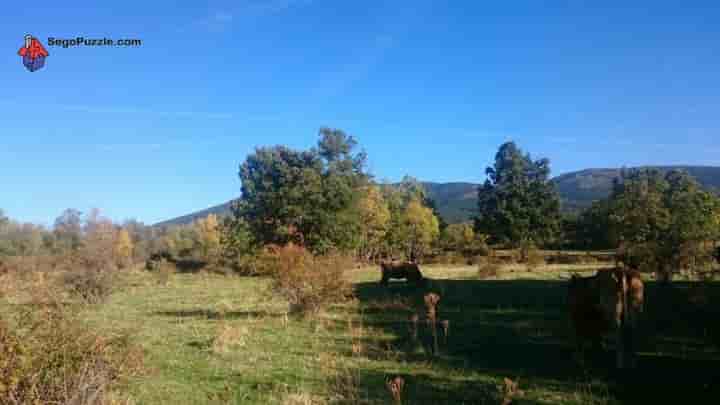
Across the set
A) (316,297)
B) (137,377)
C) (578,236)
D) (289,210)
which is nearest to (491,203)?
(578,236)

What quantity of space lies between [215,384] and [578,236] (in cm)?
6337

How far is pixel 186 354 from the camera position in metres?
9.54

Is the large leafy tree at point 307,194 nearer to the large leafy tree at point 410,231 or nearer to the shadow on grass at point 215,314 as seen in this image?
the large leafy tree at point 410,231

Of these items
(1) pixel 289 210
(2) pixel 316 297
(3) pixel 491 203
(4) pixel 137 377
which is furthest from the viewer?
(3) pixel 491 203

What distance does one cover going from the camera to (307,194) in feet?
134

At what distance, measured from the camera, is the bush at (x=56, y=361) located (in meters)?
4.66

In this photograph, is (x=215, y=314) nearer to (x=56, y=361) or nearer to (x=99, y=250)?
(x=99, y=250)

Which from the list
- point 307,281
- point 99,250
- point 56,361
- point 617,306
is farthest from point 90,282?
point 617,306

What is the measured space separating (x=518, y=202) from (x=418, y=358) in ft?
145

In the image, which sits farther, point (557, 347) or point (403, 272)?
point (403, 272)

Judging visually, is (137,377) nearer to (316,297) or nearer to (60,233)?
(316,297)

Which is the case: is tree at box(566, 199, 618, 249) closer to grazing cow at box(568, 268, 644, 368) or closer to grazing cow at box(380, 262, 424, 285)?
grazing cow at box(380, 262, 424, 285)

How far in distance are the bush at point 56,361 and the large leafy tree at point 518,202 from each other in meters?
47.0

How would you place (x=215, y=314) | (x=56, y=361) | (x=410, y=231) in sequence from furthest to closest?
(x=410, y=231), (x=215, y=314), (x=56, y=361)
